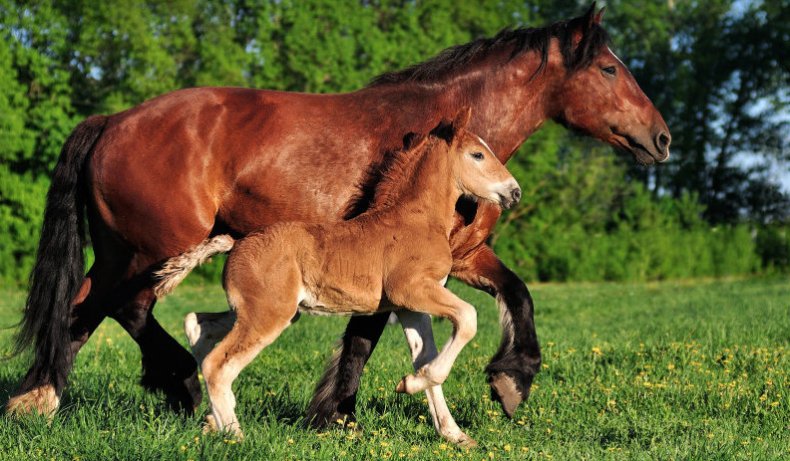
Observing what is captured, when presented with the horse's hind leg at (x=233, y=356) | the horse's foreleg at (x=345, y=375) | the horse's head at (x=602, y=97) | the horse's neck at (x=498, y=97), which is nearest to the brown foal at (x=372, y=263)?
the horse's hind leg at (x=233, y=356)

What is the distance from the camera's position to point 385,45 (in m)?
25.5

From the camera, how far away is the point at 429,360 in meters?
5.56

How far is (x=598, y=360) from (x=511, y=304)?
247 centimetres

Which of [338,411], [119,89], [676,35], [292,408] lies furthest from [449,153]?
[676,35]

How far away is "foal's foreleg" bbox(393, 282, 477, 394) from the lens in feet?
16.3

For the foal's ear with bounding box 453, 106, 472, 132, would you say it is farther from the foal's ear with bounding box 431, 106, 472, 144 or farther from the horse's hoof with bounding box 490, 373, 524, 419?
the horse's hoof with bounding box 490, 373, 524, 419

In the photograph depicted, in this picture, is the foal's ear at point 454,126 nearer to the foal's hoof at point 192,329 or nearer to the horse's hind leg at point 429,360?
the horse's hind leg at point 429,360

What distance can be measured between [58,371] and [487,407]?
2.64 metres

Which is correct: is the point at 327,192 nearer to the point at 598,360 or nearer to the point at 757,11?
the point at 598,360

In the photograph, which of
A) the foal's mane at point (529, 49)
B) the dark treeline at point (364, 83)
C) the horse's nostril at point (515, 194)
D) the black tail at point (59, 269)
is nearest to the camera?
the horse's nostril at point (515, 194)

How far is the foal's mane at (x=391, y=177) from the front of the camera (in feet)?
17.9

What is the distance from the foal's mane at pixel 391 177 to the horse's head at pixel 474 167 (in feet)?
0.31

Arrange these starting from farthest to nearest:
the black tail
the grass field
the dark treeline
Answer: the dark treeline
the black tail
the grass field

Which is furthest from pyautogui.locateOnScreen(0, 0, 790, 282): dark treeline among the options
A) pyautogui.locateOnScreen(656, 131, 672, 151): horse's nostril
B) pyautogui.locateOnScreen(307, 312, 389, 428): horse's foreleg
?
pyautogui.locateOnScreen(656, 131, 672, 151): horse's nostril
